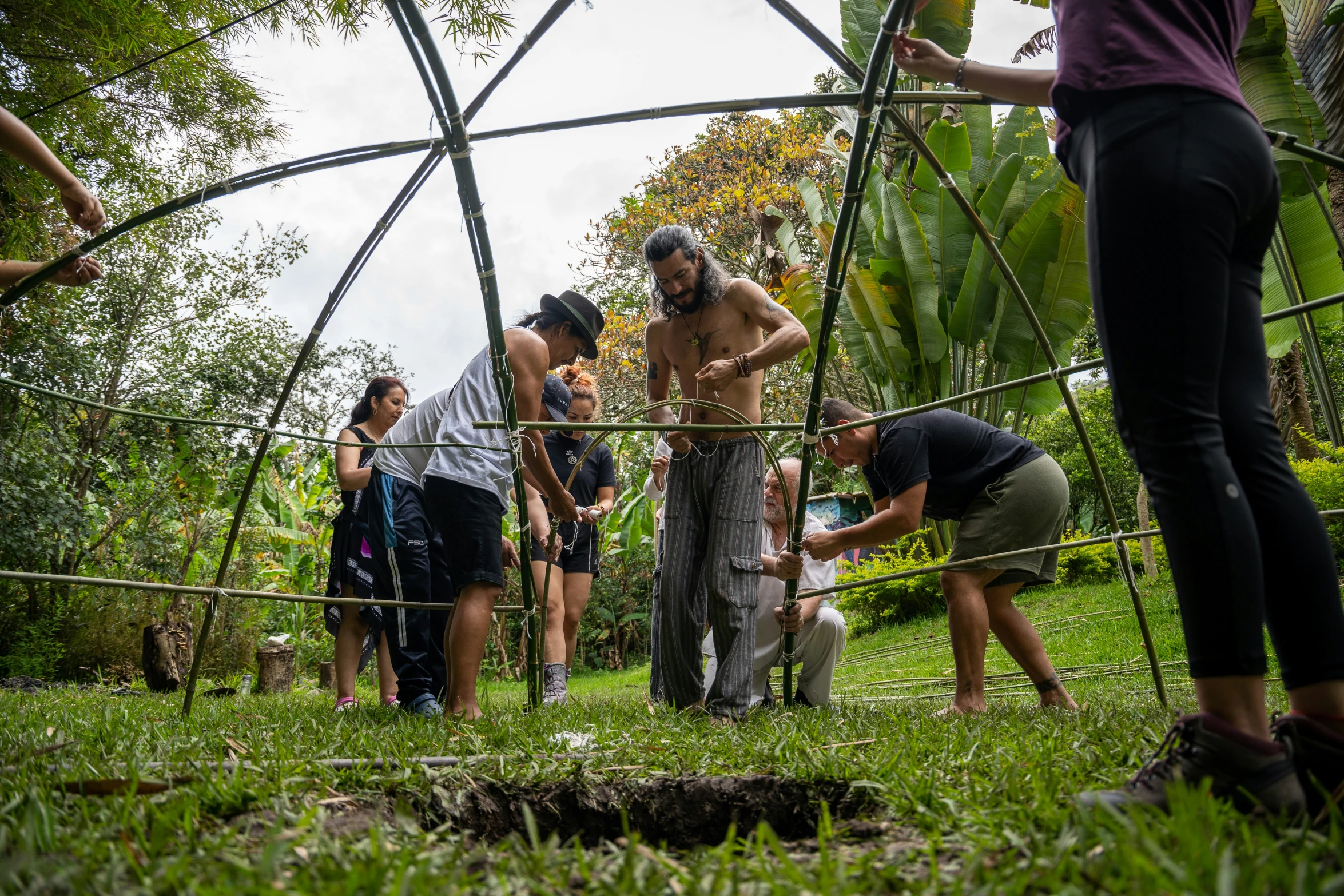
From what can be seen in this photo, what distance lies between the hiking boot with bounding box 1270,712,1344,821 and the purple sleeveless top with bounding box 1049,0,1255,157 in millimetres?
872

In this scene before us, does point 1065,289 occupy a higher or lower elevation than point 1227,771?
higher

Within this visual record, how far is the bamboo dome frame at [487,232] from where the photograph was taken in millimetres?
2258

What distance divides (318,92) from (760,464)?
5.19m

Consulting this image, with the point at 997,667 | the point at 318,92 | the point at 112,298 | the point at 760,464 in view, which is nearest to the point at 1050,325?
the point at 997,667

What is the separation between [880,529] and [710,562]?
2.14 feet

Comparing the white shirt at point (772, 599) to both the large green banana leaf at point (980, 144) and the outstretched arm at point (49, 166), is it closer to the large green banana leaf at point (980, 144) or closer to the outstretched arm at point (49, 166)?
the outstretched arm at point (49, 166)

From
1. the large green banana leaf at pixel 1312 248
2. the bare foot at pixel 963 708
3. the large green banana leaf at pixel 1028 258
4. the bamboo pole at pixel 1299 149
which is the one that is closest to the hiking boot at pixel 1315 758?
the bamboo pole at pixel 1299 149

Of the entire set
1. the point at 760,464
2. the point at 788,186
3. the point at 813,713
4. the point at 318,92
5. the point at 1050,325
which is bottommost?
the point at 813,713

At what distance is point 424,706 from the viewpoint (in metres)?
3.26

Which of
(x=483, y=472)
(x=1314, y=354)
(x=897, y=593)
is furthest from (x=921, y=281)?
(x=483, y=472)

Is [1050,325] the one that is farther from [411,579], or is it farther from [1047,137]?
[411,579]

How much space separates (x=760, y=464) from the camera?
3.25m

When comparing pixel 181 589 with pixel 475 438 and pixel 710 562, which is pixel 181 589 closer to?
pixel 475 438

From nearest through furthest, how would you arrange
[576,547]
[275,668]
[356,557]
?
[356,557]
[576,547]
[275,668]
